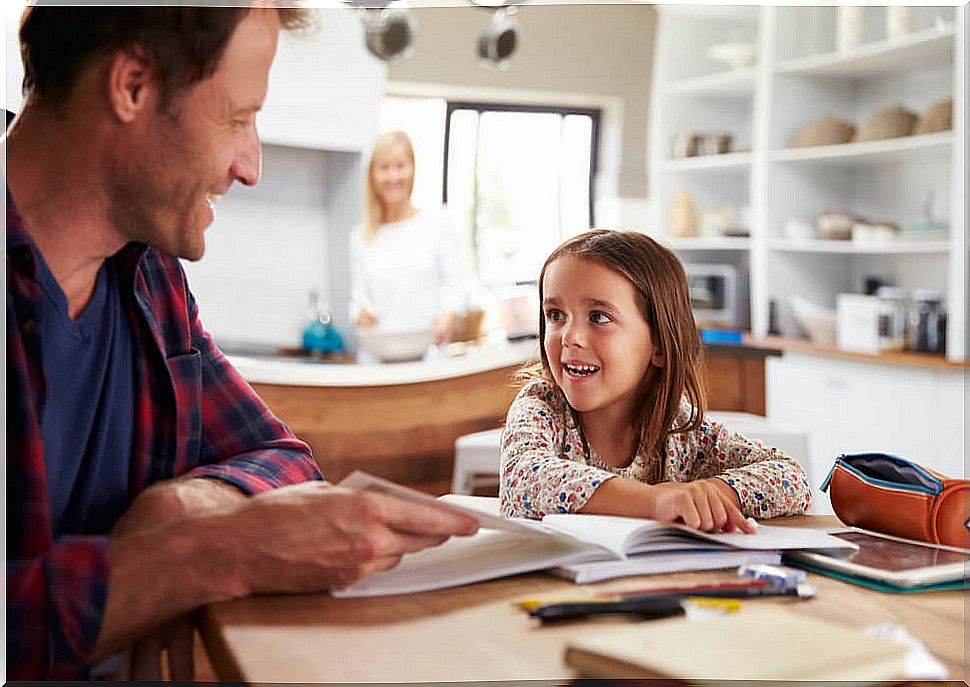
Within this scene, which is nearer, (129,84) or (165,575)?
(165,575)

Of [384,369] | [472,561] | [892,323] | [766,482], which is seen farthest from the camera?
[892,323]

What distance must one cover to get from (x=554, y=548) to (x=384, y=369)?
6.38ft

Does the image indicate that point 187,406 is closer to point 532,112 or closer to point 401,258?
point 401,258

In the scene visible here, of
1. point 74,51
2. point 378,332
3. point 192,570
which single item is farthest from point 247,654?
point 378,332

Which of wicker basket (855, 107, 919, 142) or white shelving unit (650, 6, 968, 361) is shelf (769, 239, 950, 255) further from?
wicker basket (855, 107, 919, 142)

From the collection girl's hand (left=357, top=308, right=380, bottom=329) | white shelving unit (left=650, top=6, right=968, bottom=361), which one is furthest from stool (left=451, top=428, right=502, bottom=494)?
white shelving unit (left=650, top=6, right=968, bottom=361)

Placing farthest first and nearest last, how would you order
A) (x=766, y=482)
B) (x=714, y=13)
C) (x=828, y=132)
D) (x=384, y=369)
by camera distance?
(x=714, y=13) → (x=828, y=132) → (x=384, y=369) → (x=766, y=482)

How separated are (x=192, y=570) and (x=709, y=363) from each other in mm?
1912

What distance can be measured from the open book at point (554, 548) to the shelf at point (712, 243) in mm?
3982

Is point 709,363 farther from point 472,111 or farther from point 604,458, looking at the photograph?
point 472,111

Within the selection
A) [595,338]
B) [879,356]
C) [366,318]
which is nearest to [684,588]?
[595,338]

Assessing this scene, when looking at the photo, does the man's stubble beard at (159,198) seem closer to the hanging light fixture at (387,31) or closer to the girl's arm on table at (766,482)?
the girl's arm on table at (766,482)

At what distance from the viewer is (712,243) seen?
492 centimetres

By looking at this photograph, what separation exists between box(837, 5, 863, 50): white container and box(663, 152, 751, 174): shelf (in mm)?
659
